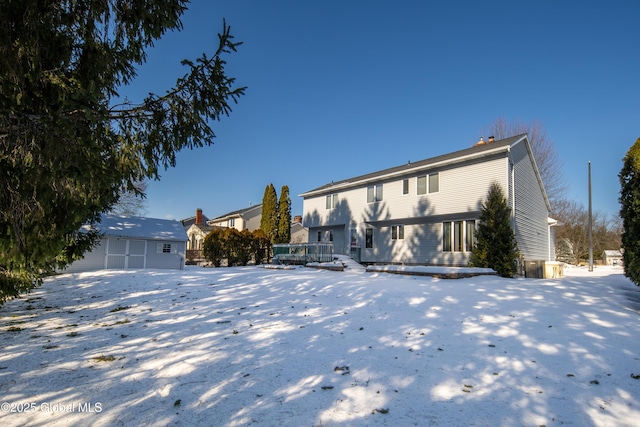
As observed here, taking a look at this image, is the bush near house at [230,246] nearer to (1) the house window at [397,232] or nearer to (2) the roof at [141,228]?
(2) the roof at [141,228]

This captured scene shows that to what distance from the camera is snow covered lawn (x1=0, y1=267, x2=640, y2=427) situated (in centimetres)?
336

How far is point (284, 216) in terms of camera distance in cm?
3094

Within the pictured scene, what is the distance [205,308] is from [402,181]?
634 inches

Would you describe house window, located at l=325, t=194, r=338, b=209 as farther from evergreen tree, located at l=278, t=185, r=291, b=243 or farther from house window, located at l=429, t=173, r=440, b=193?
house window, located at l=429, t=173, r=440, b=193

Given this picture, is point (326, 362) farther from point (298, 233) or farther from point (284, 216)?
point (298, 233)

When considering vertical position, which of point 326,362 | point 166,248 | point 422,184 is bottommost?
point 326,362

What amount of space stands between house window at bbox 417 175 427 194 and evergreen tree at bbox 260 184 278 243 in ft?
48.1

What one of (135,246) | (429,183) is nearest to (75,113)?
(429,183)

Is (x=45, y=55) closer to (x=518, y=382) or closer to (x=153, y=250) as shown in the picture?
(x=518, y=382)

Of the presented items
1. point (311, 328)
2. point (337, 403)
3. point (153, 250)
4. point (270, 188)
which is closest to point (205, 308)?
point (311, 328)

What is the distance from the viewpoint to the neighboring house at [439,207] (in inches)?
682

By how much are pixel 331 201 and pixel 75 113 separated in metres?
23.0

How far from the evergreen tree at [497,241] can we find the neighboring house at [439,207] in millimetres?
1554

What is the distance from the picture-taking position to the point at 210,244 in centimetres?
2433
